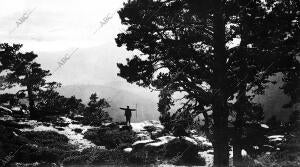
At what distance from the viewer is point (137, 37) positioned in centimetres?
1752

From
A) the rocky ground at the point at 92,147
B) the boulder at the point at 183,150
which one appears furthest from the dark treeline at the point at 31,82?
the boulder at the point at 183,150

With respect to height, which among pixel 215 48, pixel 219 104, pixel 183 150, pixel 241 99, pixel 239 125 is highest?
pixel 215 48

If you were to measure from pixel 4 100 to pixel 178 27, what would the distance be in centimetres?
2204

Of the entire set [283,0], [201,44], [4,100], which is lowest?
[4,100]

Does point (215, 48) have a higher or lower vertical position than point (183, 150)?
higher

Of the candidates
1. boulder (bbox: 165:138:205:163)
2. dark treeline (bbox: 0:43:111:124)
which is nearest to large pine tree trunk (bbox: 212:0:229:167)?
boulder (bbox: 165:138:205:163)

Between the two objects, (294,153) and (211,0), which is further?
(211,0)

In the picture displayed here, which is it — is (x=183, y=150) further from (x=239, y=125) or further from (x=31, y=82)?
(x=31, y=82)

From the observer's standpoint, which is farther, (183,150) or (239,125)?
(183,150)

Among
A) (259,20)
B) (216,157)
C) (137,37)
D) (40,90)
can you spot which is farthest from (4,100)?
(259,20)

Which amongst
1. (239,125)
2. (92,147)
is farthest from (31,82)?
(239,125)

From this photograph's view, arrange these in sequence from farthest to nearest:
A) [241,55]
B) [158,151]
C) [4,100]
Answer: [4,100] < [158,151] < [241,55]

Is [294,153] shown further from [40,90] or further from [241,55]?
[40,90]

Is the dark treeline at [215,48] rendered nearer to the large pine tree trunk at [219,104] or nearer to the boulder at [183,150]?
the large pine tree trunk at [219,104]
